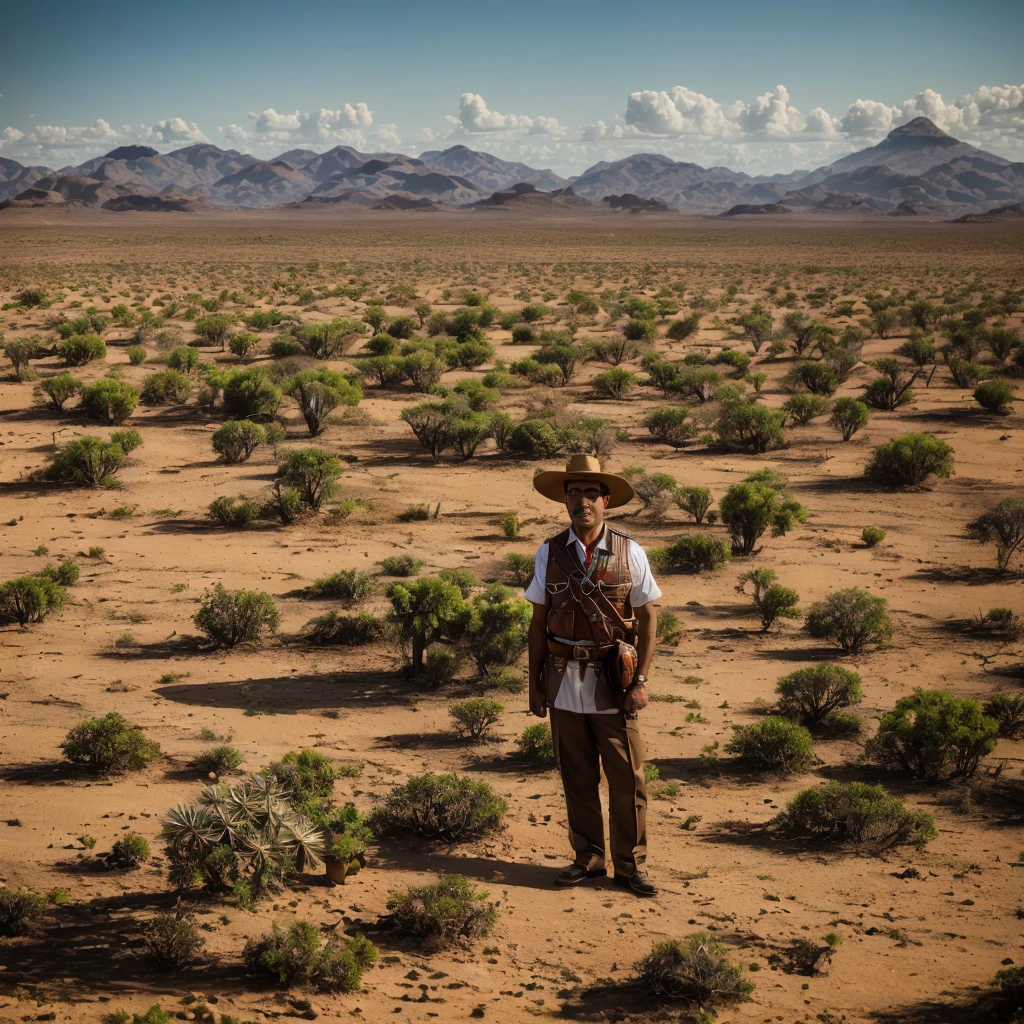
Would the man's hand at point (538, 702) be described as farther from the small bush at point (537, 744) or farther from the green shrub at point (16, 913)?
the green shrub at point (16, 913)

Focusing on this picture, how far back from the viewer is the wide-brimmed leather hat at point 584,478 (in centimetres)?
542

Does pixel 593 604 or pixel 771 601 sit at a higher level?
pixel 593 604

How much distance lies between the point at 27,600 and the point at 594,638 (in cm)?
763

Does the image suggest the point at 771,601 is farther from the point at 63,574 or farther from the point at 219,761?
the point at 63,574

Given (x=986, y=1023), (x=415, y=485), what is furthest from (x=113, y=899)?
(x=415, y=485)

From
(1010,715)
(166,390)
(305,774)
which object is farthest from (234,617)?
(166,390)

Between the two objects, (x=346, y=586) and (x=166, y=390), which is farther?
Result: (x=166, y=390)

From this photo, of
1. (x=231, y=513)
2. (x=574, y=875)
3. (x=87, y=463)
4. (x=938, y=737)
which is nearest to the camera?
(x=574, y=875)

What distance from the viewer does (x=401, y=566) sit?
1241 centimetres

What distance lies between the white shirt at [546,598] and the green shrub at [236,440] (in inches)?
532

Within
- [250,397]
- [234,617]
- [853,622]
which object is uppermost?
[250,397]

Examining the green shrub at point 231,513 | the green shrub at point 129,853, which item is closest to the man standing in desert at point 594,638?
the green shrub at point 129,853

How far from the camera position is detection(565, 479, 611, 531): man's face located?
540 cm

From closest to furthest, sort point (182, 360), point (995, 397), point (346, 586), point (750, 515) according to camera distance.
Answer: point (346, 586) → point (750, 515) → point (995, 397) → point (182, 360)
